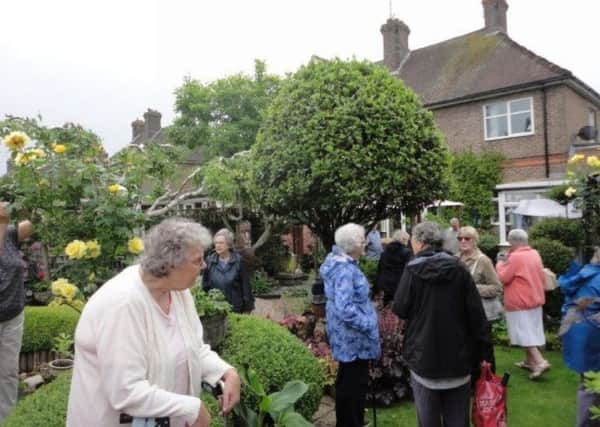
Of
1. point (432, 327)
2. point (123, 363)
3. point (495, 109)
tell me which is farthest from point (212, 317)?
point (495, 109)

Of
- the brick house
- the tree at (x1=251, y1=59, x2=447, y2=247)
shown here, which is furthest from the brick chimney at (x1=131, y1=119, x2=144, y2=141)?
the tree at (x1=251, y1=59, x2=447, y2=247)

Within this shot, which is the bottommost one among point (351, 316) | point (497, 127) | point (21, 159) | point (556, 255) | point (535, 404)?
point (535, 404)

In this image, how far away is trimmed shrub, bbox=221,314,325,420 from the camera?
3768 mm

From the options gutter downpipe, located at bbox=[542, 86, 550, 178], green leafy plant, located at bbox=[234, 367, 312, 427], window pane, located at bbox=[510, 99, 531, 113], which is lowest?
green leafy plant, located at bbox=[234, 367, 312, 427]

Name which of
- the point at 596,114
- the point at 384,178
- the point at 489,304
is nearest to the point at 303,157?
the point at 384,178

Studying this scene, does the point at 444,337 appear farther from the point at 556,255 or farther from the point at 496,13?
the point at 496,13

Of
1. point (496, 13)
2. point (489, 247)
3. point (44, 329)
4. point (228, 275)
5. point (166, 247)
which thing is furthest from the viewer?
point (496, 13)

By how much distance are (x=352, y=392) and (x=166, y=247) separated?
2.62 meters

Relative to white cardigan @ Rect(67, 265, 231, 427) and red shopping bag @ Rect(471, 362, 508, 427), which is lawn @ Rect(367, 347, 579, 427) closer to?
red shopping bag @ Rect(471, 362, 508, 427)

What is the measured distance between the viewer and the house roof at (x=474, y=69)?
16.8 meters

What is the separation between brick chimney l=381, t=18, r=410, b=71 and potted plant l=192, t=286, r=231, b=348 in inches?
814

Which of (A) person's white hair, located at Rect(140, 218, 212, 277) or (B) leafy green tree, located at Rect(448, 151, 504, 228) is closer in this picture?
(A) person's white hair, located at Rect(140, 218, 212, 277)

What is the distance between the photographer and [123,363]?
1671mm

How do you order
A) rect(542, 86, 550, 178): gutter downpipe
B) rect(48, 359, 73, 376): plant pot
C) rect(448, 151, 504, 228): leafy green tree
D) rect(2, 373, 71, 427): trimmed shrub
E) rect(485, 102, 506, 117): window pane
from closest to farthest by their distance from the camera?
rect(2, 373, 71, 427): trimmed shrub → rect(48, 359, 73, 376): plant pot → rect(542, 86, 550, 178): gutter downpipe → rect(448, 151, 504, 228): leafy green tree → rect(485, 102, 506, 117): window pane
